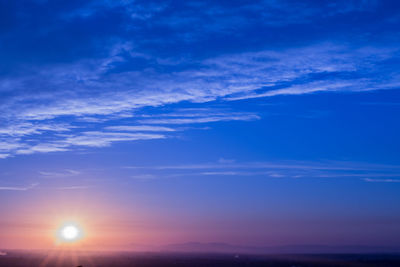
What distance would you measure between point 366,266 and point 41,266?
3275 inches

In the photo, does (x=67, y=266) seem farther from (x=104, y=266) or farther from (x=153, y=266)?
(x=153, y=266)

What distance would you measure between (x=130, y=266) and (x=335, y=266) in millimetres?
52347

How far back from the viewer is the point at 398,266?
124 metres

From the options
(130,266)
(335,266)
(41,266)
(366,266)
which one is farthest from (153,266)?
(366,266)

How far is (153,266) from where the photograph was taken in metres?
125

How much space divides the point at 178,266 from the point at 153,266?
6407 mm

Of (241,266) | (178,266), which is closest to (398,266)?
(241,266)

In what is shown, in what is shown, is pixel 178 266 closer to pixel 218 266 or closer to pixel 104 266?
pixel 218 266

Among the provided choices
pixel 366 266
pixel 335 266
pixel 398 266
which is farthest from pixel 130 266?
pixel 398 266

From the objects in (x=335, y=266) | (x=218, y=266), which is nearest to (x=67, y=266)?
(x=218, y=266)

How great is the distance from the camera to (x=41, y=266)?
127562 millimetres

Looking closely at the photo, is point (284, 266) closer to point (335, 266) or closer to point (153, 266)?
point (335, 266)

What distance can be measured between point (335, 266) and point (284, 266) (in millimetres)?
13476

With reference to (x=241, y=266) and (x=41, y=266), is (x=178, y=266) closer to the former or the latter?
(x=241, y=266)
